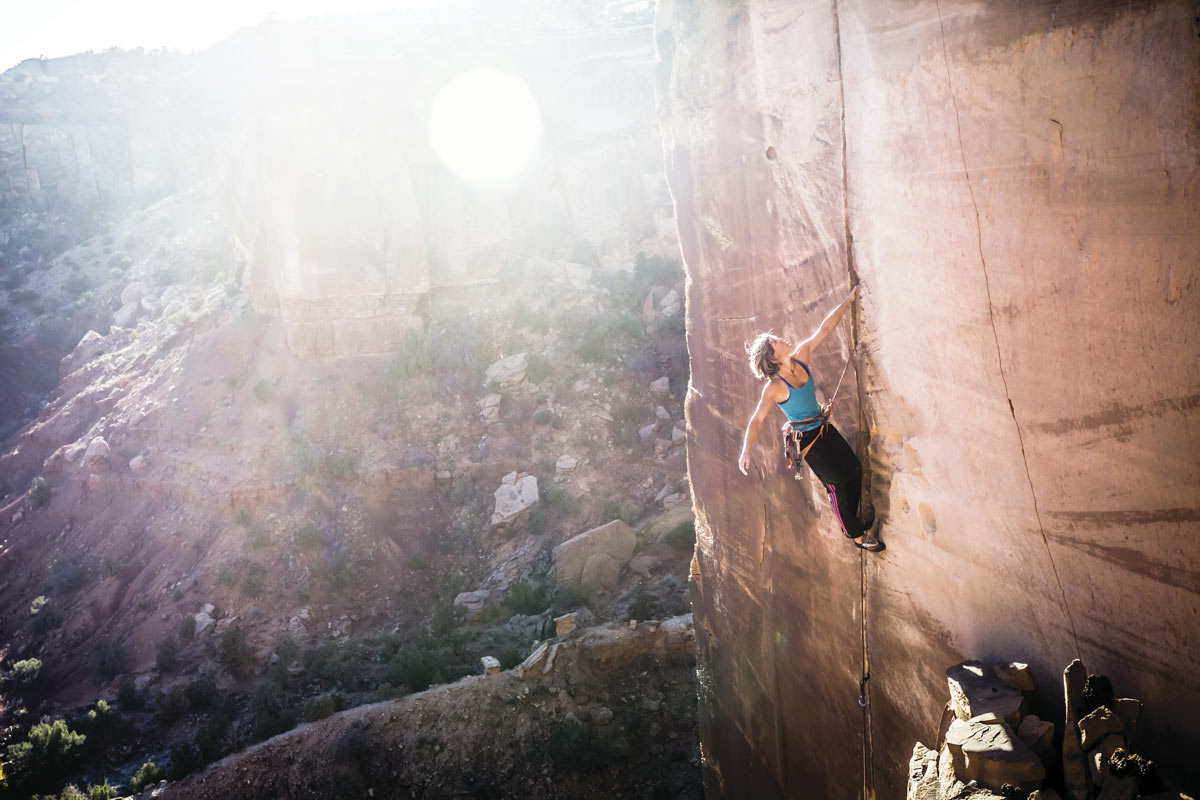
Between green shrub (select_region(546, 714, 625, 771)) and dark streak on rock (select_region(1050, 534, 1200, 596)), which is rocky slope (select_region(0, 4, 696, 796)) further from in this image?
dark streak on rock (select_region(1050, 534, 1200, 596))

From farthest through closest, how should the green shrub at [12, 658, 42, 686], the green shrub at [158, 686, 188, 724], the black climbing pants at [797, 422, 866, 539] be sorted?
the green shrub at [12, 658, 42, 686], the green shrub at [158, 686, 188, 724], the black climbing pants at [797, 422, 866, 539]

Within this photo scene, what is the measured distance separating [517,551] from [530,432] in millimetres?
3843

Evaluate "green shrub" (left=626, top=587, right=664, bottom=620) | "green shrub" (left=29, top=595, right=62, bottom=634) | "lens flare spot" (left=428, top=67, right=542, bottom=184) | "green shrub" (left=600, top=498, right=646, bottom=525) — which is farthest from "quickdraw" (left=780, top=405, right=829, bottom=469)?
"lens flare spot" (left=428, top=67, right=542, bottom=184)

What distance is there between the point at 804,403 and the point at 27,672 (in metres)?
20.5

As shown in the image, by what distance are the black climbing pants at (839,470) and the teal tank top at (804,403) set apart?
0.06 m

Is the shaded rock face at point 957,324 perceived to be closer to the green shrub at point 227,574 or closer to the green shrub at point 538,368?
the green shrub at point 538,368

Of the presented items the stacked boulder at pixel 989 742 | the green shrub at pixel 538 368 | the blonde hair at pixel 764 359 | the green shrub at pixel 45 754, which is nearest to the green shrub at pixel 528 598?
the green shrub at pixel 538 368

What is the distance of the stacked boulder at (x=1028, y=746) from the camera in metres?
2.93

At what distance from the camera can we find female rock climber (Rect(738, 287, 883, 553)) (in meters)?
4.50

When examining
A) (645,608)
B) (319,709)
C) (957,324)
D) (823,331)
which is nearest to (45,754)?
A: (319,709)

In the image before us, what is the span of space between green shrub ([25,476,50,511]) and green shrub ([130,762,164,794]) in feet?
46.9

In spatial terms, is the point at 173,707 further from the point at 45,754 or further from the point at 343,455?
the point at 343,455

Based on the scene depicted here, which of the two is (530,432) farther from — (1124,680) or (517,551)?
(1124,680)

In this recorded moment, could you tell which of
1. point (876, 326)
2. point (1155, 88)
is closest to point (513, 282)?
point (876, 326)
